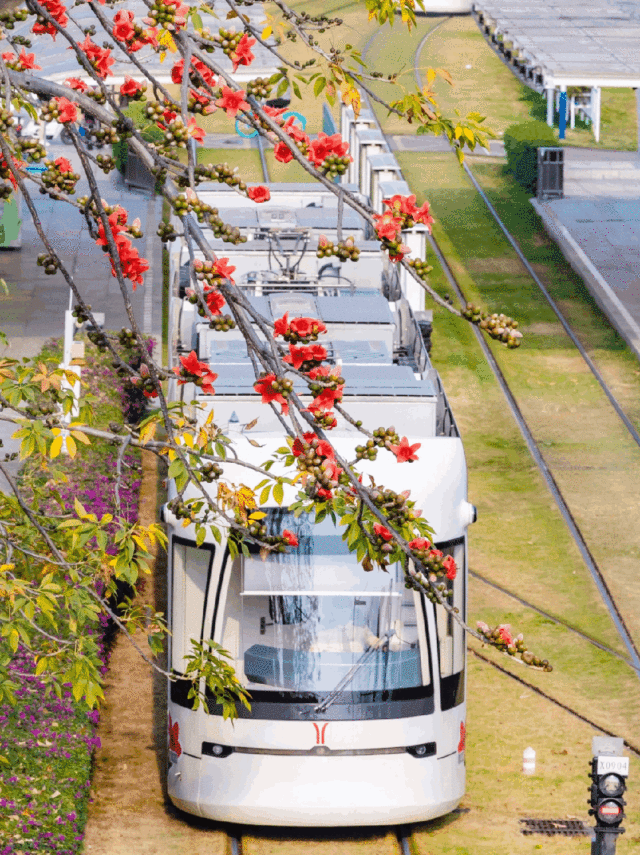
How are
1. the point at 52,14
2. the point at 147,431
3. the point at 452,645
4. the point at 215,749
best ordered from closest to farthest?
1. the point at 147,431
2. the point at 52,14
3. the point at 215,749
4. the point at 452,645

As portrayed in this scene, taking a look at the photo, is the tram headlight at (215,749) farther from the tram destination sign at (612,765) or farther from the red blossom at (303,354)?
the red blossom at (303,354)

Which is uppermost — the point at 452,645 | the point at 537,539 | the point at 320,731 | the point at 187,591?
the point at 187,591

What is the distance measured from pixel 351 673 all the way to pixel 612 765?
81.1 inches

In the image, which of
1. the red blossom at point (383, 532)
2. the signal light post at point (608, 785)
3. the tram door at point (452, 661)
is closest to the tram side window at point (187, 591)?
the tram door at point (452, 661)

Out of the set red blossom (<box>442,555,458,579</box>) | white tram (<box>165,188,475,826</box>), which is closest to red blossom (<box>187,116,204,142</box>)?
red blossom (<box>442,555,458,579</box>)

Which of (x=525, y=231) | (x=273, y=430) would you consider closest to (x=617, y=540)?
(x=273, y=430)

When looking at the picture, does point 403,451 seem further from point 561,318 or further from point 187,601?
point 561,318

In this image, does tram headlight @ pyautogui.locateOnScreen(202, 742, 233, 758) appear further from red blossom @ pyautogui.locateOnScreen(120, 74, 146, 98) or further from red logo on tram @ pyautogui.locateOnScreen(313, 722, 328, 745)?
red blossom @ pyautogui.locateOnScreen(120, 74, 146, 98)

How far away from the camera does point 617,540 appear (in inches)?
639

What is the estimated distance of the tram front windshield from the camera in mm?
9641

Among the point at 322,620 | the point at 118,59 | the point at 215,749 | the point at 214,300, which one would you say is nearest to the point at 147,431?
the point at 214,300

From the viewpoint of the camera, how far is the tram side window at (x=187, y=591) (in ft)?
32.4

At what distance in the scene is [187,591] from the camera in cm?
995

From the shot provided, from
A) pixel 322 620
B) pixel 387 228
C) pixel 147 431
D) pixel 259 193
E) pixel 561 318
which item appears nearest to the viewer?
pixel 387 228
